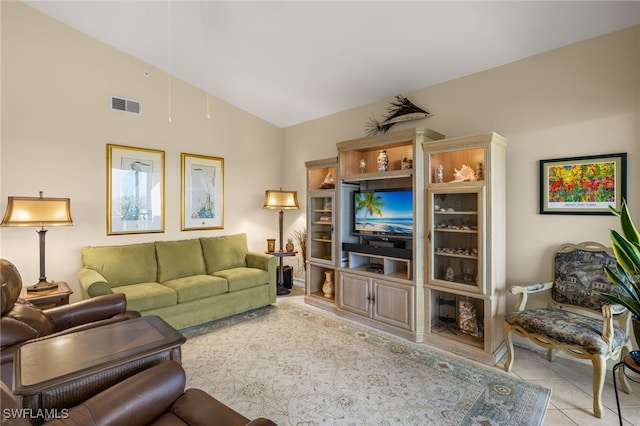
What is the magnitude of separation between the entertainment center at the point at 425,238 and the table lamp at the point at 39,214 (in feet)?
9.45

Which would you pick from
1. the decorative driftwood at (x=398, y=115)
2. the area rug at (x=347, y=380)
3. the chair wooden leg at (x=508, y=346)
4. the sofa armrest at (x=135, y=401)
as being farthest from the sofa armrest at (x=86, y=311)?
the decorative driftwood at (x=398, y=115)

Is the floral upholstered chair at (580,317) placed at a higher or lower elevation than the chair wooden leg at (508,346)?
higher

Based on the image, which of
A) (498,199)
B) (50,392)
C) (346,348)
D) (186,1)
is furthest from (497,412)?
(186,1)

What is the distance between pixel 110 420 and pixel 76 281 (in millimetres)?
3079

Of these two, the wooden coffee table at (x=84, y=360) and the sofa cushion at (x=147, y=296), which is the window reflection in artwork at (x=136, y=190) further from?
the wooden coffee table at (x=84, y=360)

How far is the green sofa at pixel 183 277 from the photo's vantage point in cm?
325

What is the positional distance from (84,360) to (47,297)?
5.73ft

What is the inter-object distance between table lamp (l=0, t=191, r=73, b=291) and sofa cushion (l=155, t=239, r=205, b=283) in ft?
3.37

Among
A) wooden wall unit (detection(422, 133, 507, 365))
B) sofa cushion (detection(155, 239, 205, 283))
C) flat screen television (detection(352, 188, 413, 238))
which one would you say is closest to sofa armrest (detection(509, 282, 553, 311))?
wooden wall unit (detection(422, 133, 507, 365))

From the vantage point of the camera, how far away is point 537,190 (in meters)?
2.95

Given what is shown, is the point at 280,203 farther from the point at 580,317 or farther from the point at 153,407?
the point at 580,317

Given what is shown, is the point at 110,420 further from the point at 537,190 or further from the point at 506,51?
the point at 506,51

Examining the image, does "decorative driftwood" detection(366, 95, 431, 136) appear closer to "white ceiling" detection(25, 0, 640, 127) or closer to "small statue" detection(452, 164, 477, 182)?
"white ceiling" detection(25, 0, 640, 127)

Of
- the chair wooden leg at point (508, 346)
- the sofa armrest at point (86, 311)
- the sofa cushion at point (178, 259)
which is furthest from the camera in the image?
the sofa cushion at point (178, 259)
